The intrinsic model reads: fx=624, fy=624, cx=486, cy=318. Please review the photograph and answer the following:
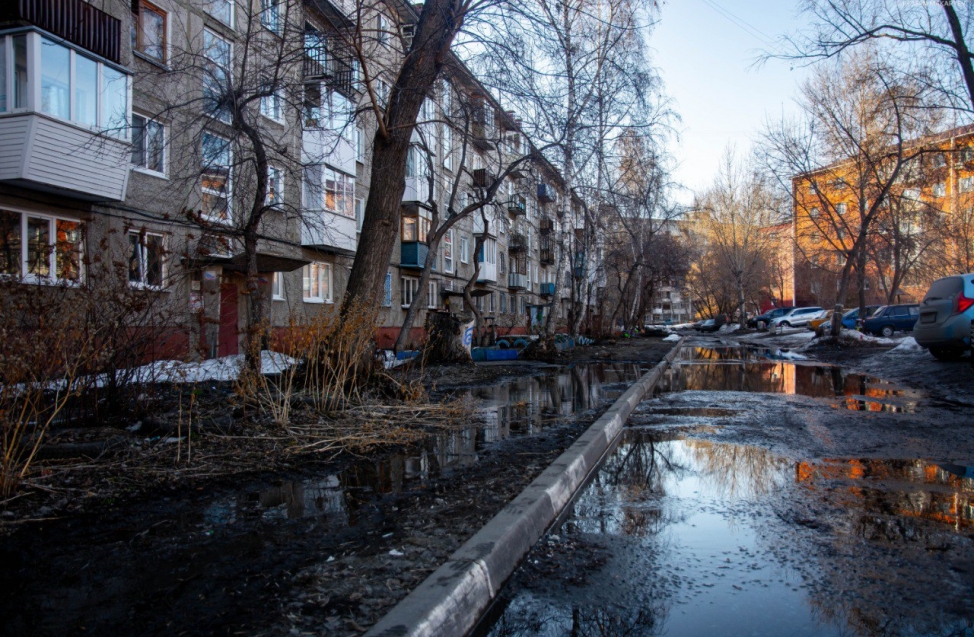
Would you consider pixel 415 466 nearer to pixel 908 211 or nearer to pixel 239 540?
pixel 239 540

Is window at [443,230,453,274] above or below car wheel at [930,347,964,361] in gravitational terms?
above

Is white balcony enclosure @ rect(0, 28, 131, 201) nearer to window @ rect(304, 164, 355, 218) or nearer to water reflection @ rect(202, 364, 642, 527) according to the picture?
window @ rect(304, 164, 355, 218)

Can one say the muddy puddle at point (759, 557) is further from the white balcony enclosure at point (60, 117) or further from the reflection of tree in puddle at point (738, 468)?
the white balcony enclosure at point (60, 117)

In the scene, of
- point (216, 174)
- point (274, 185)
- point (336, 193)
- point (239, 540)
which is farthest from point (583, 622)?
point (336, 193)

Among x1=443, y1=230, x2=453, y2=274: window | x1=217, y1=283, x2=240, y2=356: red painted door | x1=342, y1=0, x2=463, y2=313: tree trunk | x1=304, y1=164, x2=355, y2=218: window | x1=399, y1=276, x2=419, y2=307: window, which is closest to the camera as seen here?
x1=342, y1=0, x2=463, y2=313: tree trunk

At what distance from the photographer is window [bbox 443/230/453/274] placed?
31.3m

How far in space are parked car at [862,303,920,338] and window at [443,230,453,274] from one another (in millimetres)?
20185

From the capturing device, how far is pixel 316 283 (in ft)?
72.2

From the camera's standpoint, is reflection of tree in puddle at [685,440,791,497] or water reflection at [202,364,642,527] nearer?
water reflection at [202,364,642,527]

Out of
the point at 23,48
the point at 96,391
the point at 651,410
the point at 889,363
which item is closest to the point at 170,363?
the point at 96,391

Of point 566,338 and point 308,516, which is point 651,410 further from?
point 566,338

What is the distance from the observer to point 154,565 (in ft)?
9.64

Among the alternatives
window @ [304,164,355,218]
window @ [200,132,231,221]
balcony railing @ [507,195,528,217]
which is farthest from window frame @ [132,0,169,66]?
balcony railing @ [507,195,528,217]

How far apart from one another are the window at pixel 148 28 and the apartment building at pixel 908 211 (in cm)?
2001
